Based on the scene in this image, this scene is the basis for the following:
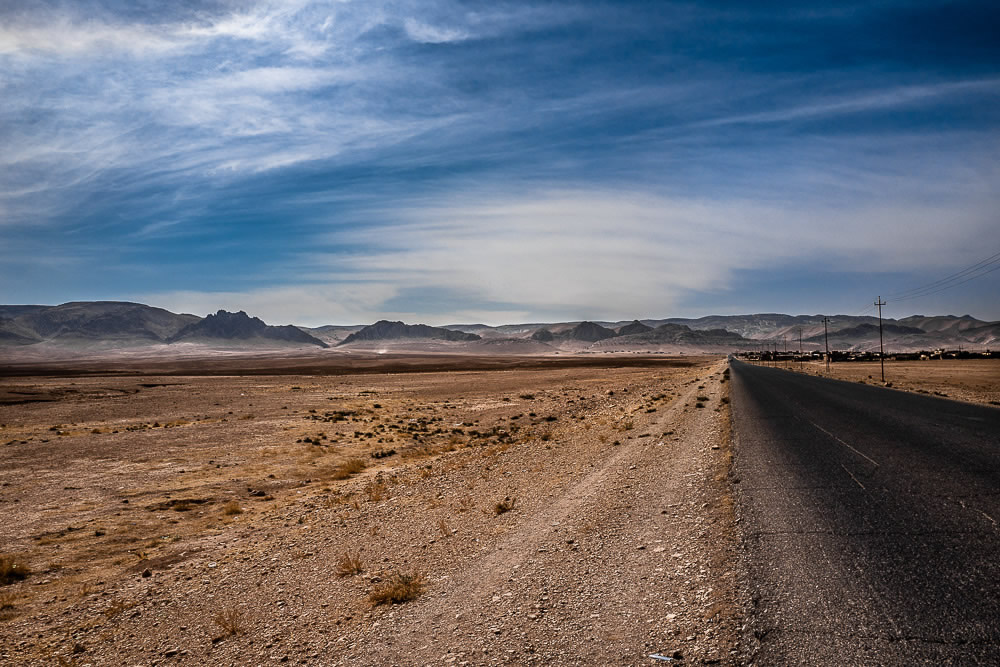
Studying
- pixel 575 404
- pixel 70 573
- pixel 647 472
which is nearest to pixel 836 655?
pixel 647 472

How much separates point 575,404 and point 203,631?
33.5 meters

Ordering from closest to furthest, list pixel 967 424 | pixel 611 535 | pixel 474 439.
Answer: pixel 611 535 → pixel 967 424 → pixel 474 439

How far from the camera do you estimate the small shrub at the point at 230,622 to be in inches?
284

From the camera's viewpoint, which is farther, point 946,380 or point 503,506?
point 946,380

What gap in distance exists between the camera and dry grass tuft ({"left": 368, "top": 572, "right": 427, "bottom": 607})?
23.9 ft

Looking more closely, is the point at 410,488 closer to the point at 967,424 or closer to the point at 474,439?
the point at 474,439

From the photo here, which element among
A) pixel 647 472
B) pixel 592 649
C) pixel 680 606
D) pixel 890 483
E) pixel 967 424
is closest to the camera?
pixel 592 649

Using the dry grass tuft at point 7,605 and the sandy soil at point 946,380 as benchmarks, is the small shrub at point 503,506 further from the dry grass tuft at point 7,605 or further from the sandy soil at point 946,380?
the sandy soil at point 946,380

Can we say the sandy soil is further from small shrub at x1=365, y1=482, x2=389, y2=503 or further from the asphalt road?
small shrub at x1=365, y1=482, x2=389, y2=503

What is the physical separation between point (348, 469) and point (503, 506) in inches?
394

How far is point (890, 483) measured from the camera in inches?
381

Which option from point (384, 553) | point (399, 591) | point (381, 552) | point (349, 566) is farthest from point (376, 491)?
point (399, 591)

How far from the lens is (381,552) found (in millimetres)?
9625

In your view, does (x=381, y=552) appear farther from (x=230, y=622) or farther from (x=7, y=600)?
(x=7, y=600)
